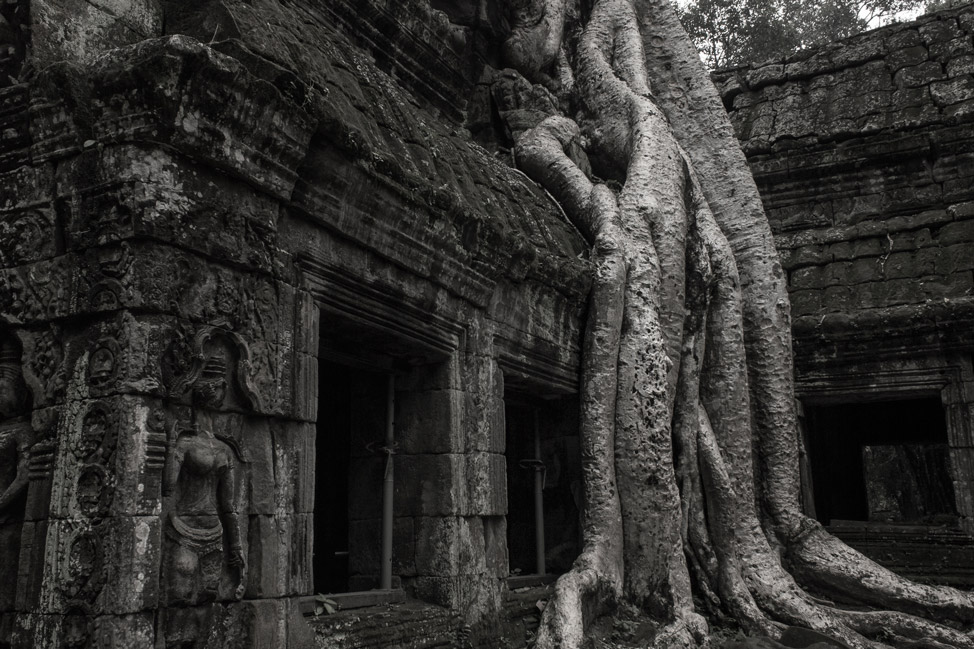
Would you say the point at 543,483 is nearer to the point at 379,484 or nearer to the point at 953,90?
the point at 379,484

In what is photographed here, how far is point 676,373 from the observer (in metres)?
5.41

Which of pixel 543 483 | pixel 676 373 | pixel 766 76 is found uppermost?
pixel 766 76

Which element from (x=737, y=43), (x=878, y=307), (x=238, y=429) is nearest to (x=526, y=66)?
(x=878, y=307)

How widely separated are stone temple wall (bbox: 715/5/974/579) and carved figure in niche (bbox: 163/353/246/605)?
5.57m

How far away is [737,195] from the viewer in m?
6.82

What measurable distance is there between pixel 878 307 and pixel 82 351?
20.4ft

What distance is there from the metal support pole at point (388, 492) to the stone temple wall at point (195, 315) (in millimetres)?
57

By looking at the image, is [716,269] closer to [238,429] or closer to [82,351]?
[238,429]

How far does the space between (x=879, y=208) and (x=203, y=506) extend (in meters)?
6.54

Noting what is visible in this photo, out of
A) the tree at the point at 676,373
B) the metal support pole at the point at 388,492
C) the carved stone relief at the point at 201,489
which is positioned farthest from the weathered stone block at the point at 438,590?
the carved stone relief at the point at 201,489

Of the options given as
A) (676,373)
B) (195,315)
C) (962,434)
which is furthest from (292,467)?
(962,434)

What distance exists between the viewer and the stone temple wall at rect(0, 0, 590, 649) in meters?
2.50

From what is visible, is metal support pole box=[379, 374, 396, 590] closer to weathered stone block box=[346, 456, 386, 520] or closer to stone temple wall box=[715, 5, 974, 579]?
weathered stone block box=[346, 456, 386, 520]

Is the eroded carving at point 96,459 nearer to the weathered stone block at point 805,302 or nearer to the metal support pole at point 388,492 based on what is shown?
the metal support pole at point 388,492
